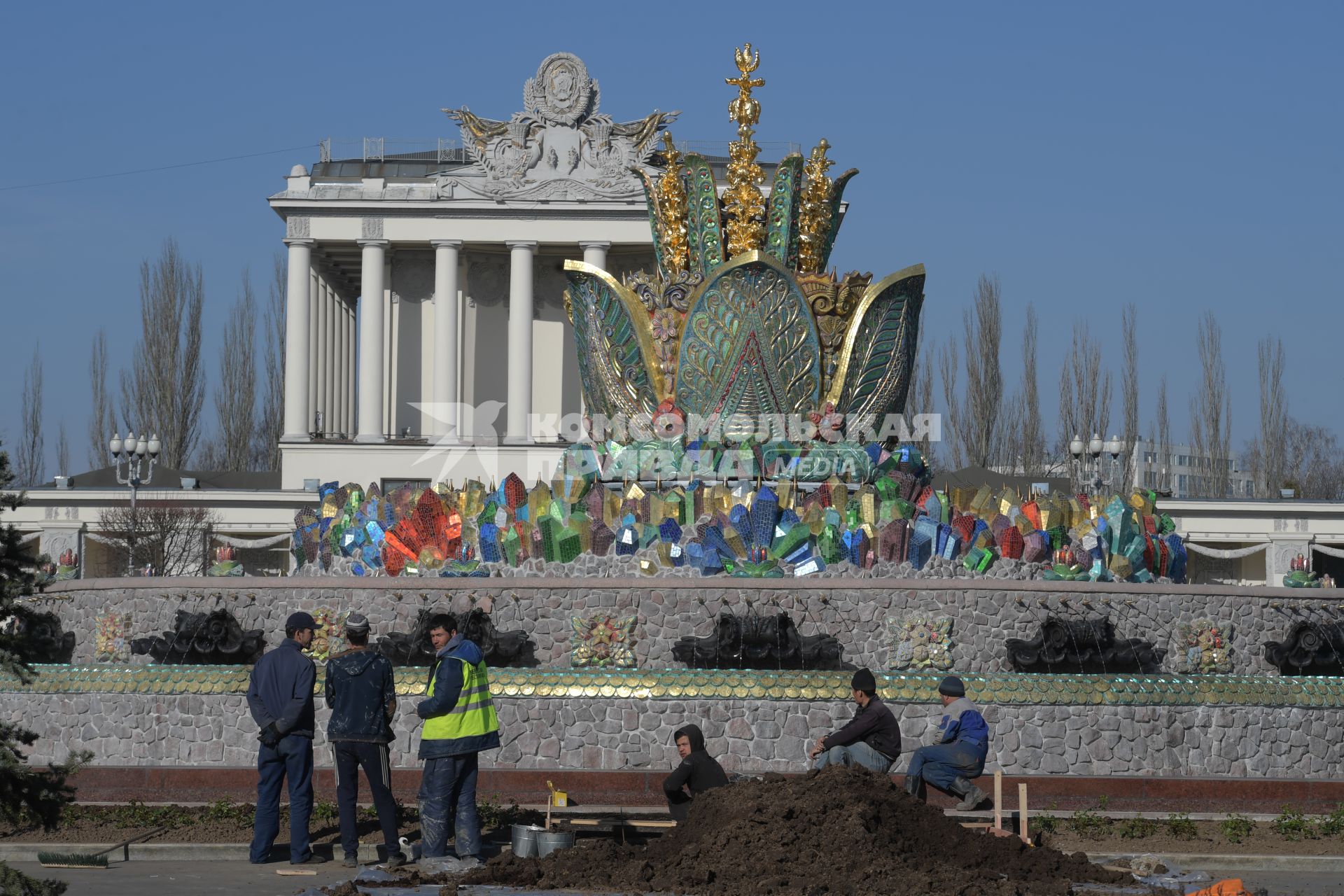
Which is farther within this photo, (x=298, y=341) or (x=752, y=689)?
(x=298, y=341)

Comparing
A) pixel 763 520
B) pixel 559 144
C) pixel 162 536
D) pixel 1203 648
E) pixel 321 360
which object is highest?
pixel 559 144

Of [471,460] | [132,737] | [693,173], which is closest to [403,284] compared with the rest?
[471,460]

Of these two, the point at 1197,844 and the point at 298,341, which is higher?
the point at 298,341

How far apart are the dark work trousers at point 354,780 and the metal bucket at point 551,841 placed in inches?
39.7

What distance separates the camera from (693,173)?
21.1 meters

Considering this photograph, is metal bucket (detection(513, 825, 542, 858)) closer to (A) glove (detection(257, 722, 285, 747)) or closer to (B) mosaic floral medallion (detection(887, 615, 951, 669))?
(A) glove (detection(257, 722, 285, 747))

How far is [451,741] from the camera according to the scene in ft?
36.0

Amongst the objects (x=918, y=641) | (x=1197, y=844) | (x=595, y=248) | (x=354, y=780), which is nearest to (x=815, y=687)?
(x=918, y=641)

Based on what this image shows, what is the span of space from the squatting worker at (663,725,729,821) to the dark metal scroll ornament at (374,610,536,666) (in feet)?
17.2

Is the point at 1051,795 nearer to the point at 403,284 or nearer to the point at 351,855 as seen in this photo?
the point at 351,855

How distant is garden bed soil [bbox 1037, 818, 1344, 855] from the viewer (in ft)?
39.2

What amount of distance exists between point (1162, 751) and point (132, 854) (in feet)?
28.5

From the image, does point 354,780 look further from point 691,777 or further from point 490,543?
point 490,543

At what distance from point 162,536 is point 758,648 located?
90.3 ft
